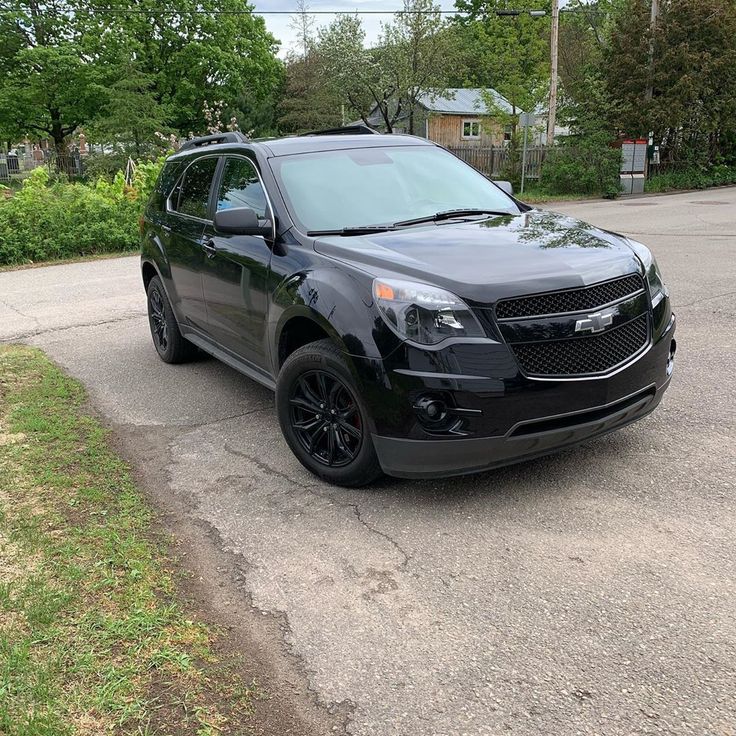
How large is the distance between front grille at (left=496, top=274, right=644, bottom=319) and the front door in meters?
1.62

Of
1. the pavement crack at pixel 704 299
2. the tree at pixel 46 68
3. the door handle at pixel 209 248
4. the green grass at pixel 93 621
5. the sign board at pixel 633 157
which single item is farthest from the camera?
the tree at pixel 46 68

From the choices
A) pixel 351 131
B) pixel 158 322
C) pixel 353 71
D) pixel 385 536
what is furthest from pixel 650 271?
pixel 353 71

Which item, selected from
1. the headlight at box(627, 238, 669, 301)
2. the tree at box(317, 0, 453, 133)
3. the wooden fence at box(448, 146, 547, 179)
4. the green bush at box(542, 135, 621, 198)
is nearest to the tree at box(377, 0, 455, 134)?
the tree at box(317, 0, 453, 133)

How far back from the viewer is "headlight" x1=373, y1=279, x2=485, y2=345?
3498mm

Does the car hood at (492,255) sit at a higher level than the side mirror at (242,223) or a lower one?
lower

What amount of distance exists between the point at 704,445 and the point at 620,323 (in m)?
1.13

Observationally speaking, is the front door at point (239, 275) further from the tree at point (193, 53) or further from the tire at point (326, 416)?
the tree at point (193, 53)

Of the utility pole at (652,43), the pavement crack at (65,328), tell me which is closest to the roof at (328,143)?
the pavement crack at (65,328)

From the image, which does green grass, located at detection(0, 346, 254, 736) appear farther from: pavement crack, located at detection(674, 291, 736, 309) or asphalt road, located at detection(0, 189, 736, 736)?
pavement crack, located at detection(674, 291, 736, 309)

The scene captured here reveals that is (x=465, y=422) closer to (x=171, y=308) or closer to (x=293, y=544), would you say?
(x=293, y=544)

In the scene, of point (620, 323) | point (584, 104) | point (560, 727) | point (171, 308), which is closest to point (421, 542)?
point (560, 727)

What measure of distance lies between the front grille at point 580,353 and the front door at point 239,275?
5.65ft

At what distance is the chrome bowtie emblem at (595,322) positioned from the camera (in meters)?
3.57

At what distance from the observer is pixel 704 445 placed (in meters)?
4.34
